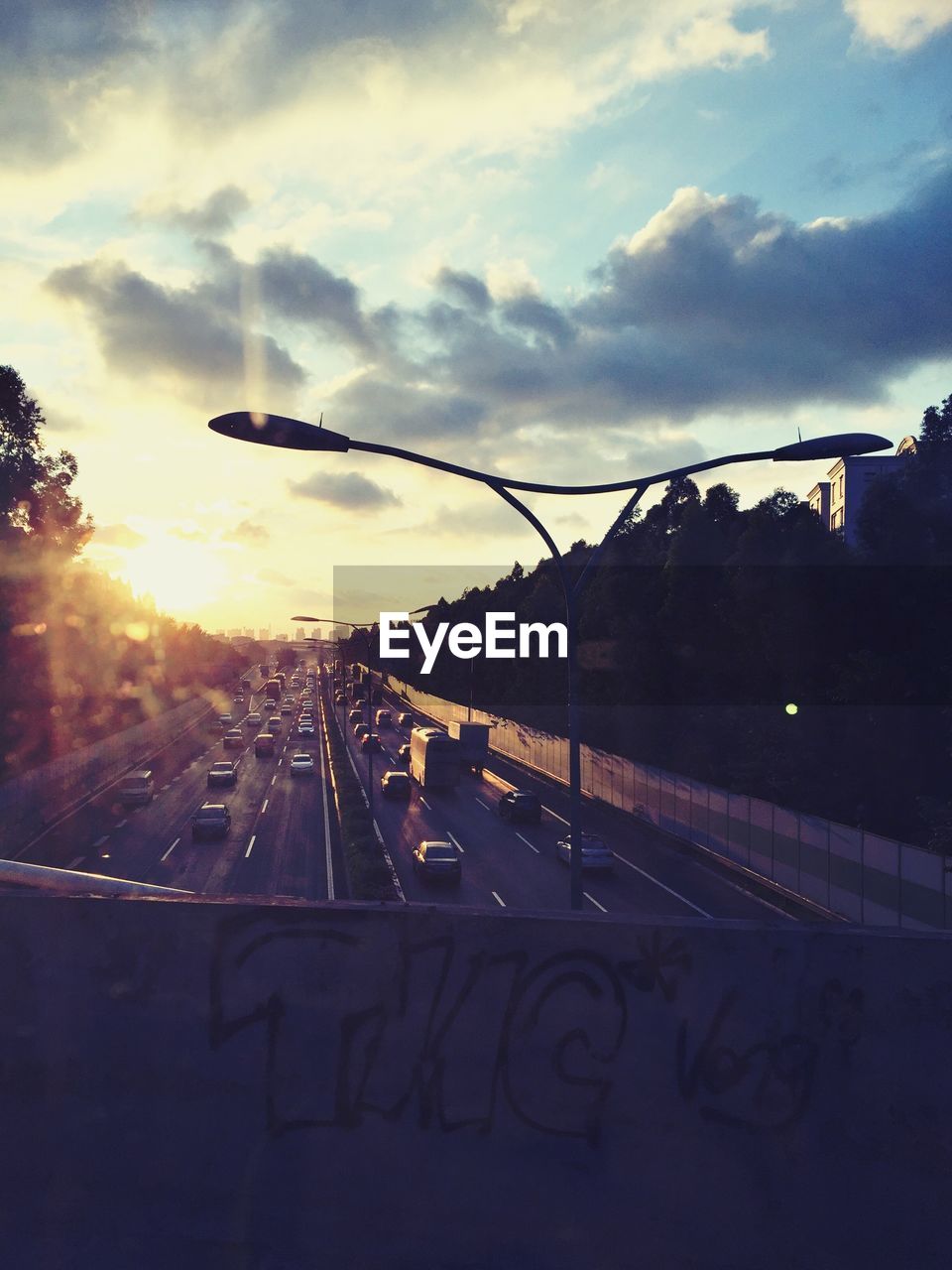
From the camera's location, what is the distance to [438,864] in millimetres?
27859

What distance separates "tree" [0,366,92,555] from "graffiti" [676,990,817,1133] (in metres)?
40.6

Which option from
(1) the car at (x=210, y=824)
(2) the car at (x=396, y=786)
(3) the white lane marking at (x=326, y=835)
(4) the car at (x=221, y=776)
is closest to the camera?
(3) the white lane marking at (x=326, y=835)

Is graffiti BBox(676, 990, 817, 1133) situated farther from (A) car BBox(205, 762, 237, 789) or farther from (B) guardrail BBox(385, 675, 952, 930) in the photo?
(A) car BBox(205, 762, 237, 789)

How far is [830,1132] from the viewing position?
16.1ft

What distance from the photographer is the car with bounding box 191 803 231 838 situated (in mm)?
34188

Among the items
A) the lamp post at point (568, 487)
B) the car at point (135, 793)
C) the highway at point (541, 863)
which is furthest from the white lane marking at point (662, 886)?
the car at point (135, 793)

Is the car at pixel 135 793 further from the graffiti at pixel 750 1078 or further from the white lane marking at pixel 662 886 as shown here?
the graffiti at pixel 750 1078

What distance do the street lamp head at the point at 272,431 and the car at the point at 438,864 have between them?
20696 millimetres

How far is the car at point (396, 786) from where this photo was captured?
45562 millimetres

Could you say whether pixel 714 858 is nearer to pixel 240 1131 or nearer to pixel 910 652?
pixel 910 652

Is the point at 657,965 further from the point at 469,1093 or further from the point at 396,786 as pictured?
the point at 396,786

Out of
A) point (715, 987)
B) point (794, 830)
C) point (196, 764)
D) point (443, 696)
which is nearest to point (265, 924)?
point (715, 987)

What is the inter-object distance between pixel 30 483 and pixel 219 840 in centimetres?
2315

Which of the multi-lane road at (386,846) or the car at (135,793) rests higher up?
the car at (135,793)
